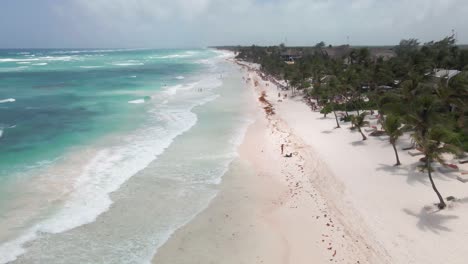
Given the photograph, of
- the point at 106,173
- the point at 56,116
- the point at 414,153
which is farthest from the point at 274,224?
the point at 56,116

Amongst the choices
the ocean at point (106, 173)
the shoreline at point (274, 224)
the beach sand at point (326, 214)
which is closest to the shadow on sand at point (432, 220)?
the beach sand at point (326, 214)

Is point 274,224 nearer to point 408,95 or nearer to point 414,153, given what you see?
point 414,153

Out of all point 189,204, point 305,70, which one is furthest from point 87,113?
point 305,70

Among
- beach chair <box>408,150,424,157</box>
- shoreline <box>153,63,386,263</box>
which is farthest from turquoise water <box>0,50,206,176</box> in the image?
beach chair <box>408,150,424,157</box>

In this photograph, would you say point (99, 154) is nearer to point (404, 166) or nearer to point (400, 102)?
point (404, 166)

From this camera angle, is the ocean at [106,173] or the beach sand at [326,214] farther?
the ocean at [106,173]

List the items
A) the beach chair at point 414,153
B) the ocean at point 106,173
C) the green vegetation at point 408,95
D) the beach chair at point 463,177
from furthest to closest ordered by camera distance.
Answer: the beach chair at point 414,153 → the green vegetation at point 408,95 → the beach chair at point 463,177 → the ocean at point 106,173

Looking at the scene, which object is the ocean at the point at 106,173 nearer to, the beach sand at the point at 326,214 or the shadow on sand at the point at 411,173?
the beach sand at the point at 326,214
